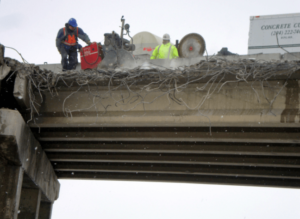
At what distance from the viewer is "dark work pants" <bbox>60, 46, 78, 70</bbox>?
12.3 m

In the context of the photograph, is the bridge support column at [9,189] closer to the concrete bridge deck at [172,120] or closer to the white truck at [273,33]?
the concrete bridge deck at [172,120]

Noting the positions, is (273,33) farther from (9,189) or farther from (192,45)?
(9,189)

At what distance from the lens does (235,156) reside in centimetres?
1108

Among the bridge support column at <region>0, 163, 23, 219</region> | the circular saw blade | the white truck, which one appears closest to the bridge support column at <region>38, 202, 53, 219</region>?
the bridge support column at <region>0, 163, 23, 219</region>

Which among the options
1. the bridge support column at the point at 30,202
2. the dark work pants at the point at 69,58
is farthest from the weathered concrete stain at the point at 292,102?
the bridge support column at the point at 30,202

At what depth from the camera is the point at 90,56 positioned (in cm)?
1244

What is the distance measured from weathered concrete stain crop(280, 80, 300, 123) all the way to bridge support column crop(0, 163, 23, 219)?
6433mm

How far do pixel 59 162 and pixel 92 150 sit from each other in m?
1.89

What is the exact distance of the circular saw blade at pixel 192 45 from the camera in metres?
13.7

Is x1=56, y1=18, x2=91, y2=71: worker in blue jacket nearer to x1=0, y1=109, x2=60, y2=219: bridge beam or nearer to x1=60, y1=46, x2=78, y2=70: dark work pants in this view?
x1=60, y1=46, x2=78, y2=70: dark work pants

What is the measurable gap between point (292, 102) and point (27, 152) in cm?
650

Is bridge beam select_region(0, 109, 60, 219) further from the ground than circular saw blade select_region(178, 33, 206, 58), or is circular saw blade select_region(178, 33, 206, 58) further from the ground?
circular saw blade select_region(178, 33, 206, 58)

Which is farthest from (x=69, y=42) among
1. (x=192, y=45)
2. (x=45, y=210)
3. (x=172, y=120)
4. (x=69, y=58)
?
(x=45, y=210)

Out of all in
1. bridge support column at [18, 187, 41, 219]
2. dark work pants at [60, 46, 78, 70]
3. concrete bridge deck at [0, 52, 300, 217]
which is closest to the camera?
concrete bridge deck at [0, 52, 300, 217]
